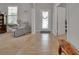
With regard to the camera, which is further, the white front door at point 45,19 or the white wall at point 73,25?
the white front door at point 45,19

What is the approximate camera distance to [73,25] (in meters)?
3.10

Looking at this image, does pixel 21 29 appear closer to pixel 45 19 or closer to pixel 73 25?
pixel 45 19

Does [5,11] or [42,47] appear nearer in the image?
[5,11]

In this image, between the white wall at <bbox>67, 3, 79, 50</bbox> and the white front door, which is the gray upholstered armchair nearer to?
the white front door

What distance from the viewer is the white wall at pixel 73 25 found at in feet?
9.22

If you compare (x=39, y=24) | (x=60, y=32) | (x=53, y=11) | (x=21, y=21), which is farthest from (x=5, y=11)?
(x=60, y=32)

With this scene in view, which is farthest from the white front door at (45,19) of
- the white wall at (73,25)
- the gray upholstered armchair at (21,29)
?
the white wall at (73,25)

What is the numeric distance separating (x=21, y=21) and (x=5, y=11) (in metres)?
0.35

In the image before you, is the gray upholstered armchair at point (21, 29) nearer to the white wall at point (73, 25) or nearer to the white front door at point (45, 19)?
the white front door at point (45, 19)

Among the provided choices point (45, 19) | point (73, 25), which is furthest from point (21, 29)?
point (73, 25)

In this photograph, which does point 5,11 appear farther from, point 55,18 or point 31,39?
point 55,18

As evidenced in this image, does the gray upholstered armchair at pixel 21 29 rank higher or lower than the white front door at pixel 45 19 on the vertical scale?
lower

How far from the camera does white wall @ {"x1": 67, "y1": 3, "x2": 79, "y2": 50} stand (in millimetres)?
2811

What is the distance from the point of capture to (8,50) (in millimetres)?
3111
